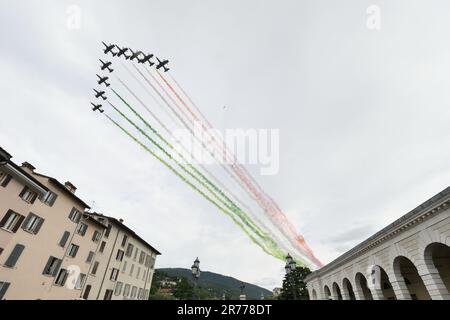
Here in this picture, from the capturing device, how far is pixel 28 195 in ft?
79.5

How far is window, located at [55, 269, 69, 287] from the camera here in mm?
28422

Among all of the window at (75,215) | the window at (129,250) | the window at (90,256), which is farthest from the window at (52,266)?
the window at (129,250)

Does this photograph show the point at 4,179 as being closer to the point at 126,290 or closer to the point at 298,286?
the point at 126,290

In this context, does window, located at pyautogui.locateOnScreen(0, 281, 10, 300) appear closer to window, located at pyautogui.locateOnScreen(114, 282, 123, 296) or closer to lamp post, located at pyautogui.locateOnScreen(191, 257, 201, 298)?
window, located at pyautogui.locateOnScreen(114, 282, 123, 296)

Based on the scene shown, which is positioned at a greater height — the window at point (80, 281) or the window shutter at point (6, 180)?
the window shutter at point (6, 180)

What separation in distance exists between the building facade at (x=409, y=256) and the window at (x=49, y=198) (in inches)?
1300

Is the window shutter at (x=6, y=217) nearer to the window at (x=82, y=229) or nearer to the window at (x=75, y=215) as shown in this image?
the window at (x=75, y=215)

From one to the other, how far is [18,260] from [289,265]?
25.7 m

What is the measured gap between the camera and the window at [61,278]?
28422mm

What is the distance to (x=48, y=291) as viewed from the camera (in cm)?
2684
